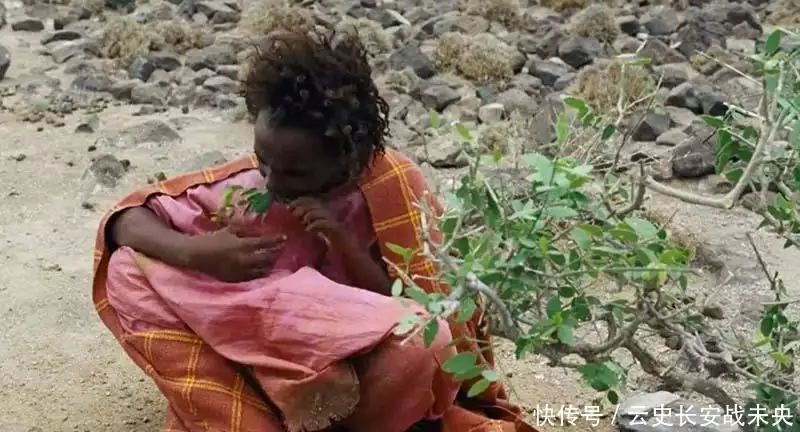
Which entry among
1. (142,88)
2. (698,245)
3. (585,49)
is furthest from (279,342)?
(585,49)

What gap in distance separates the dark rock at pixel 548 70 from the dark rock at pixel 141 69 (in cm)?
166

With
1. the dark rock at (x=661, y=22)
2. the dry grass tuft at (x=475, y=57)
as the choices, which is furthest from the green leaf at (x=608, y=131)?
the dark rock at (x=661, y=22)

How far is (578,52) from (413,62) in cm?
78

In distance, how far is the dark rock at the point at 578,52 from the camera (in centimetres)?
581

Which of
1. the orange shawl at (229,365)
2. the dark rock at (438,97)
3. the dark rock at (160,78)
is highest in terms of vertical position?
the orange shawl at (229,365)

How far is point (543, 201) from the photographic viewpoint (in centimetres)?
184

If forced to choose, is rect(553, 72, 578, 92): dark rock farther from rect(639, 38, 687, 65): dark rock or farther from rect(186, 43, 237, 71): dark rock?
rect(186, 43, 237, 71): dark rock

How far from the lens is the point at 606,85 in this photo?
16.7ft

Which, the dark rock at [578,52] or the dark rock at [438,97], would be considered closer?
the dark rock at [438,97]

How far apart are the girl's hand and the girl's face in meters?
0.02

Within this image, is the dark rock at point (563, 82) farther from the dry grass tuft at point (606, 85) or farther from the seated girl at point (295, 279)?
the seated girl at point (295, 279)

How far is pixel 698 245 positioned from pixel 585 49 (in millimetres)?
2285

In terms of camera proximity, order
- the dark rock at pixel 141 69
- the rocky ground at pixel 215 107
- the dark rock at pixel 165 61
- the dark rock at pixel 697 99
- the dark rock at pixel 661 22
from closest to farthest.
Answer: the rocky ground at pixel 215 107 → the dark rock at pixel 697 99 → the dark rock at pixel 141 69 → the dark rock at pixel 165 61 → the dark rock at pixel 661 22

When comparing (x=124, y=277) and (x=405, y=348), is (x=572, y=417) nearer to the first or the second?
(x=405, y=348)
